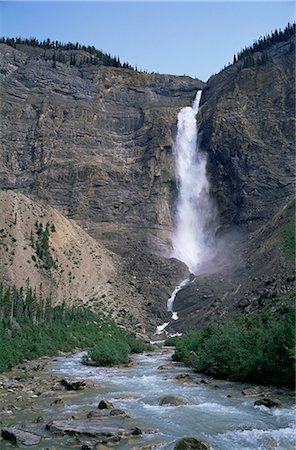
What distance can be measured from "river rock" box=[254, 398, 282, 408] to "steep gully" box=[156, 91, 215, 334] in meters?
46.1

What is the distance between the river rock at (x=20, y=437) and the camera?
34.3ft

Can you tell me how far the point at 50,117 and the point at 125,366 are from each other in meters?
62.5

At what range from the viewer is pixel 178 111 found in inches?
3359

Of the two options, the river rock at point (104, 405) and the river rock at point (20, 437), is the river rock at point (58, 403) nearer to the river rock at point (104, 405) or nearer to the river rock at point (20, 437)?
the river rock at point (104, 405)

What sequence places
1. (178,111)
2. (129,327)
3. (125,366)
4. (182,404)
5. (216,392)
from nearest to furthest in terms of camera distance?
(182,404), (216,392), (125,366), (129,327), (178,111)

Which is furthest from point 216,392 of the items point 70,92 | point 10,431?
point 70,92

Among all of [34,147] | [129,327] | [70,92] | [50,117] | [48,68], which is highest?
[48,68]

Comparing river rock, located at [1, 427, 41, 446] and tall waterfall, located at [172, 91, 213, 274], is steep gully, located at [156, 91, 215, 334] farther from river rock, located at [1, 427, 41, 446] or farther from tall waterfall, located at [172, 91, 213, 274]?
river rock, located at [1, 427, 41, 446]

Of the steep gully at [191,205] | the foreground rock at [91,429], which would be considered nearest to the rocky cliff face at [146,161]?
the steep gully at [191,205]

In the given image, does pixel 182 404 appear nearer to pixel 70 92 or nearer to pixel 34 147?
pixel 34 147

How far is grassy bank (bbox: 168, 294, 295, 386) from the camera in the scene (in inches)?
651

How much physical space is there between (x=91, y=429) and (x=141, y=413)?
2746 mm

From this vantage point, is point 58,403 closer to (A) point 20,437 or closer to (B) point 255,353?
(A) point 20,437

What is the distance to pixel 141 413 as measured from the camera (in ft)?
45.3
